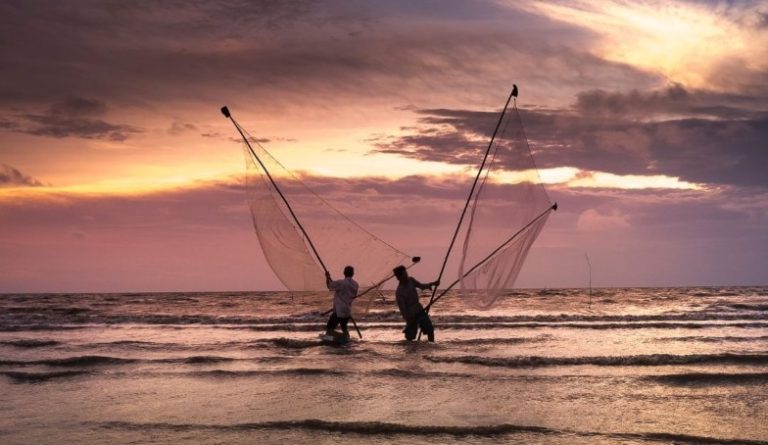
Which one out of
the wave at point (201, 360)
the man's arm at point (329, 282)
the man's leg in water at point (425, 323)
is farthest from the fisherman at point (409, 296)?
the wave at point (201, 360)

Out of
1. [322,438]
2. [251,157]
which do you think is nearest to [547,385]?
[322,438]

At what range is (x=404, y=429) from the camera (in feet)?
30.9

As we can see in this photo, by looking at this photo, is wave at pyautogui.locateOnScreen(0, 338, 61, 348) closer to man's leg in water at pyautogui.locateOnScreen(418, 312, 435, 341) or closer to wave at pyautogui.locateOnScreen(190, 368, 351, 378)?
wave at pyautogui.locateOnScreen(190, 368, 351, 378)

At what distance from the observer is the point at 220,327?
97.6 ft

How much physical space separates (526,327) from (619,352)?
9465mm

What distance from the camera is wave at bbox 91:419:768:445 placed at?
8.99 m

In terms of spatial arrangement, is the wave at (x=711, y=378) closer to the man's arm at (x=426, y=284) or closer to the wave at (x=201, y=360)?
the man's arm at (x=426, y=284)

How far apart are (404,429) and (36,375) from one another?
31.6 feet

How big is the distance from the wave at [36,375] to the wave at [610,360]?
802 cm

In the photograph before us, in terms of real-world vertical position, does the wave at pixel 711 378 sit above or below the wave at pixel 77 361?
above

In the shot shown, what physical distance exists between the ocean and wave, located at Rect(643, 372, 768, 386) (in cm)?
5

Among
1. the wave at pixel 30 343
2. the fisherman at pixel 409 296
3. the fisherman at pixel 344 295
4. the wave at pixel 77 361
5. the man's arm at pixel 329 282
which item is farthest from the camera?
the wave at pixel 30 343

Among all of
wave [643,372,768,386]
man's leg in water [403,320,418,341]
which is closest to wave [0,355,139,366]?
man's leg in water [403,320,418,341]

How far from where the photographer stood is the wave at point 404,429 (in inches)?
354
